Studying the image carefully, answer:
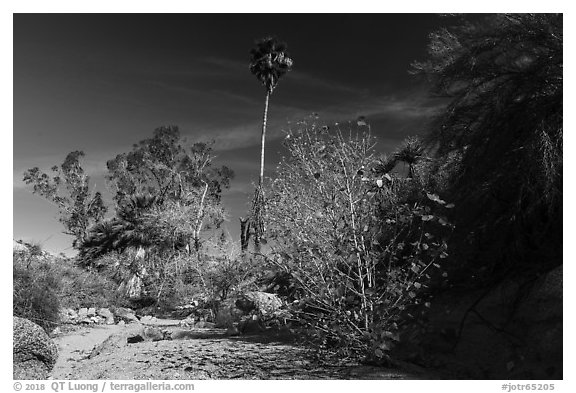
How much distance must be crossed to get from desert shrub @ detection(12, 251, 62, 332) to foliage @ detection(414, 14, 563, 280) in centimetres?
799

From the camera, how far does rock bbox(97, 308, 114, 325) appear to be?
12.1m

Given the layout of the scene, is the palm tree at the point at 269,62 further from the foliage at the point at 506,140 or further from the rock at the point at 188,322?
the foliage at the point at 506,140

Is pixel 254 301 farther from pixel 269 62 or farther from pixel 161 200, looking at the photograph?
pixel 269 62

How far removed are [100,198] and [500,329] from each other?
25.8 m

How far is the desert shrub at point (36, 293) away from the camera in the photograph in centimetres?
920

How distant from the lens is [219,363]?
503 centimetres

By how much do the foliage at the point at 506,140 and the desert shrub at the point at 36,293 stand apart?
314 inches

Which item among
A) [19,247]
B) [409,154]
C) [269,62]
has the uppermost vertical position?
[269,62]

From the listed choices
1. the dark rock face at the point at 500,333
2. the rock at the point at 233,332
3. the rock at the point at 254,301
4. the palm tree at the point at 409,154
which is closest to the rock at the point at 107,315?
the rock at the point at 254,301

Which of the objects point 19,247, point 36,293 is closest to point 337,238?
point 36,293

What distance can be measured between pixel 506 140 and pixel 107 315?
10716 mm

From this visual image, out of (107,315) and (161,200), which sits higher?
(161,200)

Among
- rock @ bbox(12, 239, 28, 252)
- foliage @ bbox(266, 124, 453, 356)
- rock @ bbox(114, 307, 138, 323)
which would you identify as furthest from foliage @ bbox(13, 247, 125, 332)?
foliage @ bbox(266, 124, 453, 356)
